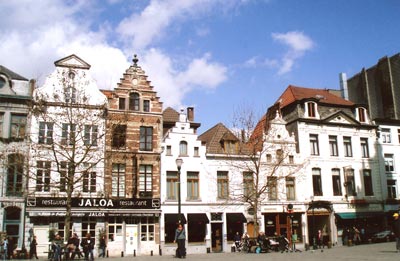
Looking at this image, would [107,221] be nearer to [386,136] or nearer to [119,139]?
[119,139]

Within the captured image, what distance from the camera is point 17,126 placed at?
31750 millimetres

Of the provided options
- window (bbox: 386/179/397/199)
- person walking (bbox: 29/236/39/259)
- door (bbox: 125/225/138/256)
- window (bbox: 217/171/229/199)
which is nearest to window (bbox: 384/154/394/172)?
window (bbox: 386/179/397/199)

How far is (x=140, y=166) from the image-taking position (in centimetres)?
3391

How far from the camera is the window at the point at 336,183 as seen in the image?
4034 centimetres

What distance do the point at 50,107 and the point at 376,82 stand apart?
3590 centimetres

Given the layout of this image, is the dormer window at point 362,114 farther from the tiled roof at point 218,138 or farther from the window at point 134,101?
the window at point 134,101

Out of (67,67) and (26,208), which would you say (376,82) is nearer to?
(67,67)

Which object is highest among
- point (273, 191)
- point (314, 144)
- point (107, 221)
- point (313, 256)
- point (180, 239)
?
point (314, 144)

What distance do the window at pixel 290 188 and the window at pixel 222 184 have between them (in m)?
5.80

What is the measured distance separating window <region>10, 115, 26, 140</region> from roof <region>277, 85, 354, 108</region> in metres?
24.0

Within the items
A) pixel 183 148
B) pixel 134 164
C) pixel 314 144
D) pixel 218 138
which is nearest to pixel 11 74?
pixel 134 164

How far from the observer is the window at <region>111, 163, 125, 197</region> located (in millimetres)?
32938

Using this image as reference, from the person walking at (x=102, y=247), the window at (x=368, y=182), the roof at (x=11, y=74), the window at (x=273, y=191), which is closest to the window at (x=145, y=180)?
the person walking at (x=102, y=247)

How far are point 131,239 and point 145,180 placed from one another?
15.1 feet
